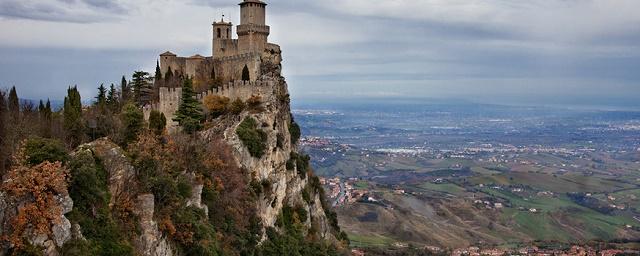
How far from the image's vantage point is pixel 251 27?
2149 inches

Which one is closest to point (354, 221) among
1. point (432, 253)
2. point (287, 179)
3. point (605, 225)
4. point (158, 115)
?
point (432, 253)

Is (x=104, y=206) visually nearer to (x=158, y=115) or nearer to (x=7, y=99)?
(x=158, y=115)

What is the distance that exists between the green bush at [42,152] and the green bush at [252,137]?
21.2 metres

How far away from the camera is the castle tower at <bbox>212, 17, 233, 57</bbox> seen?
183 feet

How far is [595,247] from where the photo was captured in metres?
108

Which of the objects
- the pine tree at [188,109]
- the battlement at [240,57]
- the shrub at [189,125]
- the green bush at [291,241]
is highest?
the battlement at [240,57]

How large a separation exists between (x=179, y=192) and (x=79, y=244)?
10180mm

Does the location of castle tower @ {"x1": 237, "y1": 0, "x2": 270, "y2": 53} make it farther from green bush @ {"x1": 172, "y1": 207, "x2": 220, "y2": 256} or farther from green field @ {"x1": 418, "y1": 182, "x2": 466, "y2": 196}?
green field @ {"x1": 418, "y1": 182, "x2": 466, "y2": 196}

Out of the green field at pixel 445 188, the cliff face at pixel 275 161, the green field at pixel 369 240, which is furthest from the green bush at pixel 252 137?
the green field at pixel 445 188

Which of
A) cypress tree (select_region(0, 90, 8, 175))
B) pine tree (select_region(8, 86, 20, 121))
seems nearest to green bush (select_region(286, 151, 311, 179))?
pine tree (select_region(8, 86, 20, 121))

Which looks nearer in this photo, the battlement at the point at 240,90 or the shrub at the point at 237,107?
the shrub at the point at 237,107

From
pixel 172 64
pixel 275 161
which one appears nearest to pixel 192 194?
pixel 275 161

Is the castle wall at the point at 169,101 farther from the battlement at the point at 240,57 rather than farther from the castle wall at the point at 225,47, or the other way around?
the castle wall at the point at 225,47

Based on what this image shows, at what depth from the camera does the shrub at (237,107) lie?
49.0 metres
